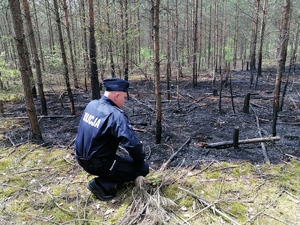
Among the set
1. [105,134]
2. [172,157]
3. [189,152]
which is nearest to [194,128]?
[189,152]

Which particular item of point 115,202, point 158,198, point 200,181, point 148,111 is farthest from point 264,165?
point 148,111

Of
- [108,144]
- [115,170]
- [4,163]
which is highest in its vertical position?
[108,144]

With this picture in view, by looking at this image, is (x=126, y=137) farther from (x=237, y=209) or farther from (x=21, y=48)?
(x=21, y=48)

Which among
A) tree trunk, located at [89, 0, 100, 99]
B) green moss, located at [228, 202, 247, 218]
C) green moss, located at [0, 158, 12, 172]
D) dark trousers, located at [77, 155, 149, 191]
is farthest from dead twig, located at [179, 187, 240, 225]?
tree trunk, located at [89, 0, 100, 99]

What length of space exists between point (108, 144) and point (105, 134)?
209 millimetres

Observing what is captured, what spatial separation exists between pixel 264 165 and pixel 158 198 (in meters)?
2.53

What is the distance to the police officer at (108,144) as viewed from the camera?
9.80ft

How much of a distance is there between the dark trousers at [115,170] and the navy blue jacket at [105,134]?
0.44ft

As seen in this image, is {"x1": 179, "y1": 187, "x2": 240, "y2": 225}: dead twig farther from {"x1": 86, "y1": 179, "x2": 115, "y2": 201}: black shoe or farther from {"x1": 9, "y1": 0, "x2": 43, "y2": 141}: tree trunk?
{"x1": 9, "y1": 0, "x2": 43, "y2": 141}: tree trunk

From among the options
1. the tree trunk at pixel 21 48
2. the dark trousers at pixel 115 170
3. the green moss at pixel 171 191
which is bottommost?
the green moss at pixel 171 191

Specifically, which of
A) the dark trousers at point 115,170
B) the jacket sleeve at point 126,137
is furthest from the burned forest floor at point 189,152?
the jacket sleeve at point 126,137

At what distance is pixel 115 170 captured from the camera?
10.9 ft

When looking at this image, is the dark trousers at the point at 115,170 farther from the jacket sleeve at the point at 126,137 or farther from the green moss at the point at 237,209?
the green moss at the point at 237,209

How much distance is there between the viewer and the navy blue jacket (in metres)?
2.94
